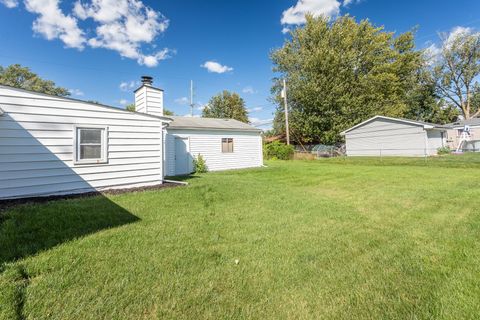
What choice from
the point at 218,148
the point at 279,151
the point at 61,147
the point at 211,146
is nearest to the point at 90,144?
the point at 61,147

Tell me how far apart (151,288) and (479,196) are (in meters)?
7.40

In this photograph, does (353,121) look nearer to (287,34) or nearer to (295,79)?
(295,79)

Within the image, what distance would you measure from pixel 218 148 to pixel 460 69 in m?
36.7

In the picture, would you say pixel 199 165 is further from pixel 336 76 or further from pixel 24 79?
pixel 24 79

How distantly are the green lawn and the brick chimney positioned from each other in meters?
5.22

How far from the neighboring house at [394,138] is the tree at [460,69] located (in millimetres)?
14147

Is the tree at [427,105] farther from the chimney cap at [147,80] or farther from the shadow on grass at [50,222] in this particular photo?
the shadow on grass at [50,222]

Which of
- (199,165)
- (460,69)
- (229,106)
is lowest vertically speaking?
(199,165)

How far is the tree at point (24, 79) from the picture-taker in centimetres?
3125

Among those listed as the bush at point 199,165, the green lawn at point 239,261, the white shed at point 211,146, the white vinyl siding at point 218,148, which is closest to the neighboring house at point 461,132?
the white vinyl siding at point 218,148

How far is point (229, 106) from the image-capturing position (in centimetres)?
3888

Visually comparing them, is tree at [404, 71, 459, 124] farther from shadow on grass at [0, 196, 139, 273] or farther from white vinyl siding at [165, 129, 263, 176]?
shadow on grass at [0, 196, 139, 273]

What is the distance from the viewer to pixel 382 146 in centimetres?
2242

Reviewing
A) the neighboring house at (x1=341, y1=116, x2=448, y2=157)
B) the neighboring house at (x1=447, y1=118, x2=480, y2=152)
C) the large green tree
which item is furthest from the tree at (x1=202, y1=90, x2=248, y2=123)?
the neighboring house at (x1=447, y1=118, x2=480, y2=152)
